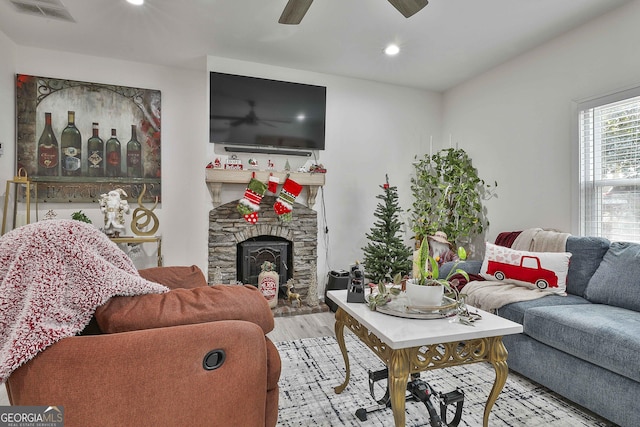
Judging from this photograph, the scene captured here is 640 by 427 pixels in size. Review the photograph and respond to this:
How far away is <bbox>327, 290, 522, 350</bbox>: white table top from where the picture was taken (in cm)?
139

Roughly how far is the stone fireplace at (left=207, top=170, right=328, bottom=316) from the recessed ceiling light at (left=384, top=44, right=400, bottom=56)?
159 cm

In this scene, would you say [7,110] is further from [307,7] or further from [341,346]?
[341,346]

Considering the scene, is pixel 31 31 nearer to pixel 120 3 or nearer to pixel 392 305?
pixel 120 3

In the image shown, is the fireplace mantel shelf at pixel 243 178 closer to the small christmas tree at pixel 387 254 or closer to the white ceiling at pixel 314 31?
the small christmas tree at pixel 387 254

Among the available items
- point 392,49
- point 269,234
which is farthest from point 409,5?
point 269,234

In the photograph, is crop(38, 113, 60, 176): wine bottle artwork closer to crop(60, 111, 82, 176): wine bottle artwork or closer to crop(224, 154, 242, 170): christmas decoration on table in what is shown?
crop(60, 111, 82, 176): wine bottle artwork

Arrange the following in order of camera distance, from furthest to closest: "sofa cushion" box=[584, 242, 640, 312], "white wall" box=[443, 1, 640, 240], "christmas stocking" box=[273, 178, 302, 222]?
"christmas stocking" box=[273, 178, 302, 222] → "white wall" box=[443, 1, 640, 240] → "sofa cushion" box=[584, 242, 640, 312]

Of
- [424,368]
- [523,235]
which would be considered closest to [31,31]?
[424,368]

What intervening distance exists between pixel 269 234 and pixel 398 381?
102 inches

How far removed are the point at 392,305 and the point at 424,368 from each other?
365 mm

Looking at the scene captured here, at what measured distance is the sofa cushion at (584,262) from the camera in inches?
97.1

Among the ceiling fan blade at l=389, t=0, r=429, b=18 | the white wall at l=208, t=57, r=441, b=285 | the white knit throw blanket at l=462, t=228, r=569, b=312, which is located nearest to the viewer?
the ceiling fan blade at l=389, t=0, r=429, b=18

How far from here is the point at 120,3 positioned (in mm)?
2596

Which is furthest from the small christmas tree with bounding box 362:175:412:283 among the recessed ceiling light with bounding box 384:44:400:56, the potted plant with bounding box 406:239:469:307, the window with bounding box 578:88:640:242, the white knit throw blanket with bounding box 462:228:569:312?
the potted plant with bounding box 406:239:469:307
